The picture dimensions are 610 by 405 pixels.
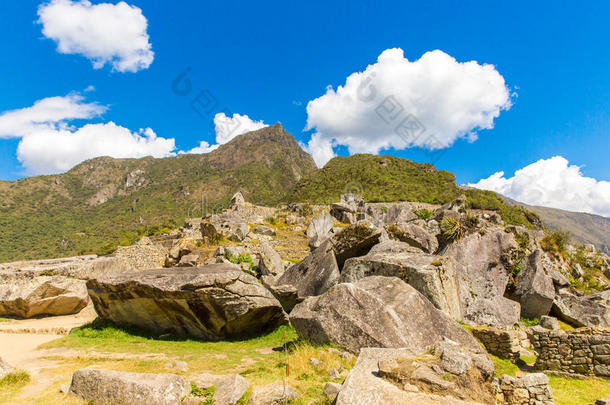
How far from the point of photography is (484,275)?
14.8 meters

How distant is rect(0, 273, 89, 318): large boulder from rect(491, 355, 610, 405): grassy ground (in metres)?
17.3

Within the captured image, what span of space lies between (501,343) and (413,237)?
8.47 meters

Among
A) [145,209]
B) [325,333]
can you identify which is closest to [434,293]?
[325,333]

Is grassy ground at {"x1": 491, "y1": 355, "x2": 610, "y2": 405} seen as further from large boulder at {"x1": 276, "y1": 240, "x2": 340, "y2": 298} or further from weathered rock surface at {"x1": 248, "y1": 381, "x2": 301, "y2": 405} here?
large boulder at {"x1": 276, "y1": 240, "x2": 340, "y2": 298}

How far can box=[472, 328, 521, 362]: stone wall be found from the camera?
898 cm

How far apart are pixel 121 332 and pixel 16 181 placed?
182 meters

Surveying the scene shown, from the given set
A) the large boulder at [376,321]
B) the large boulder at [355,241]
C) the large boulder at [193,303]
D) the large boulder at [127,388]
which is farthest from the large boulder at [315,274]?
the large boulder at [127,388]

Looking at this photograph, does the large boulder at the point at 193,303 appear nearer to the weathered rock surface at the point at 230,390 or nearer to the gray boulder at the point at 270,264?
the weathered rock surface at the point at 230,390

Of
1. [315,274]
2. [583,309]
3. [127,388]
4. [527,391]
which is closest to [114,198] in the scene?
[315,274]

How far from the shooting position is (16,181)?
144 metres

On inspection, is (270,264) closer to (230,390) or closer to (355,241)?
(355,241)

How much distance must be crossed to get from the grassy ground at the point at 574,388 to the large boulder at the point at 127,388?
7077mm

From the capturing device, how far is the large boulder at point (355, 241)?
1435 centimetres

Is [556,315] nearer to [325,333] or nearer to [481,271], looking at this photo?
[481,271]
